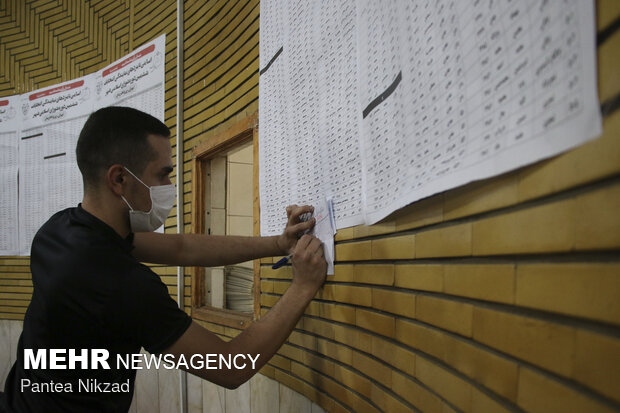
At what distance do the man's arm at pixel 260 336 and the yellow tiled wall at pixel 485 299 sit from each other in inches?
5.5

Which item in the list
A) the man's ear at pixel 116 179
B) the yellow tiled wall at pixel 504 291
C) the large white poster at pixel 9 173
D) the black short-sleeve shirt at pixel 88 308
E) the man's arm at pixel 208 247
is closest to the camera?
the yellow tiled wall at pixel 504 291

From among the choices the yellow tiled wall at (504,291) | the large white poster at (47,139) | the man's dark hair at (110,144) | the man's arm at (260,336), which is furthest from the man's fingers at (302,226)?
the large white poster at (47,139)

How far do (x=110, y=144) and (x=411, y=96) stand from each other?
4.00ft

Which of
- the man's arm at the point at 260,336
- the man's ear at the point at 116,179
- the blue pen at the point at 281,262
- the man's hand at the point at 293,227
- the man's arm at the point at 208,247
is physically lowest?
the man's arm at the point at 260,336

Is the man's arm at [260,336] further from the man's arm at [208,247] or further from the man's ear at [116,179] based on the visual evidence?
the man's ear at [116,179]

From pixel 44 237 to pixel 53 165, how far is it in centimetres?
355

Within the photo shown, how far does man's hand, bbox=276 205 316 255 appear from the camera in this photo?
6.08ft

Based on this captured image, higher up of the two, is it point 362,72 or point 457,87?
point 362,72

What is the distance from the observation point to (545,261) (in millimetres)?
712

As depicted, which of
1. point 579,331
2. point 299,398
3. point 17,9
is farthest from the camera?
point 17,9

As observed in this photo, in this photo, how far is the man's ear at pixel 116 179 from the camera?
5.53 feet

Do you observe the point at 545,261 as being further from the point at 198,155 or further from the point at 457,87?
the point at 198,155

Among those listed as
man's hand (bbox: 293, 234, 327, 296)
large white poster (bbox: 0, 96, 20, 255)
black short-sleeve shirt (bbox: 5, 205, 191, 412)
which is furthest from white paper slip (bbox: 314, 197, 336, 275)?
large white poster (bbox: 0, 96, 20, 255)

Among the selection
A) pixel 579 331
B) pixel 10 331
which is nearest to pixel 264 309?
pixel 579 331
